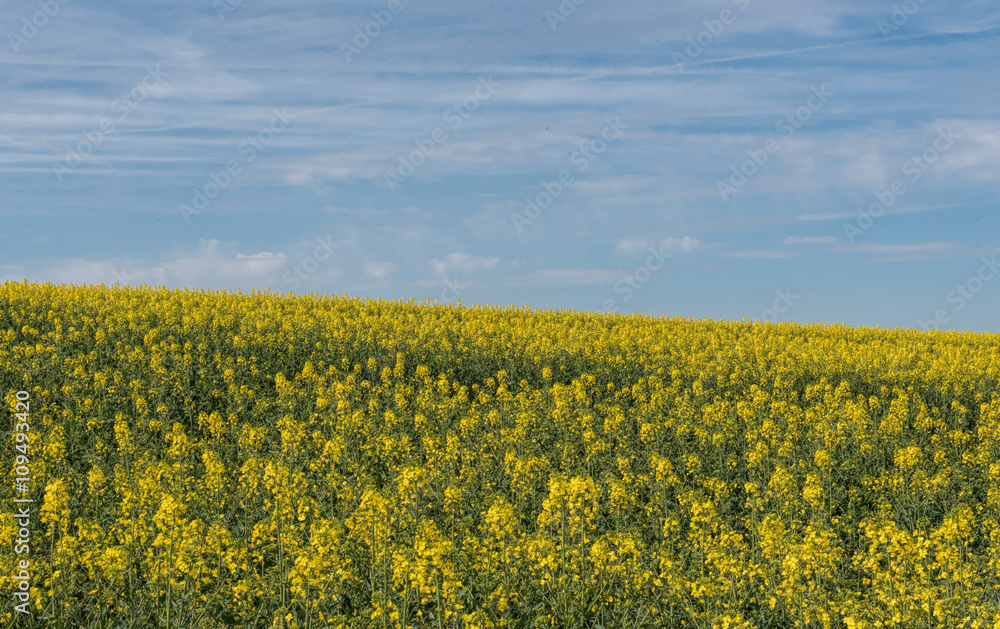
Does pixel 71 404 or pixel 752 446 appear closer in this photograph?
pixel 752 446

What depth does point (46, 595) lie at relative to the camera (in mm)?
6219

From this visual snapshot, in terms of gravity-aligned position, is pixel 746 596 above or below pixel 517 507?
below

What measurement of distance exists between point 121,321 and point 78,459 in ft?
30.0

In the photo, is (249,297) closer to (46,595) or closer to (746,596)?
(46,595)

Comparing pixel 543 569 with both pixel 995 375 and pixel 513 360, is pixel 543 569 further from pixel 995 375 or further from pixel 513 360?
pixel 995 375

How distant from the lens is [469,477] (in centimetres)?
928

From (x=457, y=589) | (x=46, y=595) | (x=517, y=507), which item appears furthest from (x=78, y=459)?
(x=457, y=589)

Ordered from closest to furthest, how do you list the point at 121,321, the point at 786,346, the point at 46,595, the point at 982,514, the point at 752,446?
1. the point at 46,595
2. the point at 982,514
3. the point at 752,446
4. the point at 121,321
5. the point at 786,346

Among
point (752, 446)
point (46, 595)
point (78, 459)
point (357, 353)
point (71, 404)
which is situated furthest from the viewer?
point (357, 353)

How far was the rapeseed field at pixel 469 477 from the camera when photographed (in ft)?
19.9

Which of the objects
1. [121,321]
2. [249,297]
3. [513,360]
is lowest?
[513,360]

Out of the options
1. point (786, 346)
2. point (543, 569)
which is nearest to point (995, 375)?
point (786, 346)

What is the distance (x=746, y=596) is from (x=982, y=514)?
608 cm

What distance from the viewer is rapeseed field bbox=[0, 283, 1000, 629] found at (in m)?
6.06
